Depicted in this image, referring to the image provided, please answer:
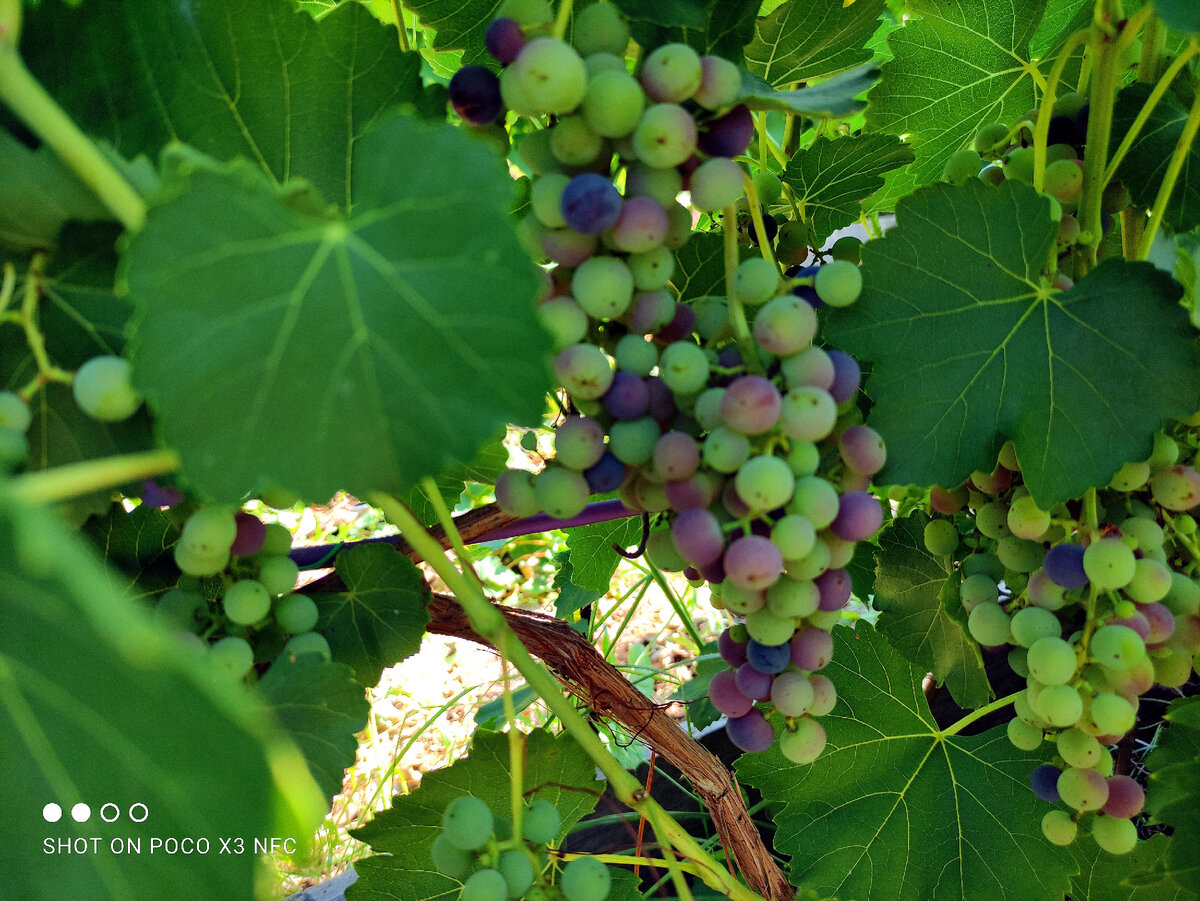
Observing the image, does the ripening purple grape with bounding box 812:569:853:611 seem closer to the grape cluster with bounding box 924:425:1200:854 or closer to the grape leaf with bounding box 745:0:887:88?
the grape cluster with bounding box 924:425:1200:854

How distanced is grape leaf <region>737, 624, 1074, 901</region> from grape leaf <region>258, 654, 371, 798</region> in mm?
446

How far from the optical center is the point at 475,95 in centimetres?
48

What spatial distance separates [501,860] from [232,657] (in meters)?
0.21

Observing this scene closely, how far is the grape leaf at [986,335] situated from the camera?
575mm

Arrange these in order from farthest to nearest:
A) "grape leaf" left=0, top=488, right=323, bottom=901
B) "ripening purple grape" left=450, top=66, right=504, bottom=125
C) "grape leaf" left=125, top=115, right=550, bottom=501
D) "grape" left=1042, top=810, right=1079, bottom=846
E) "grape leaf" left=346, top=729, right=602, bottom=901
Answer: "grape leaf" left=346, top=729, right=602, bottom=901, "grape" left=1042, top=810, right=1079, bottom=846, "ripening purple grape" left=450, top=66, right=504, bottom=125, "grape leaf" left=125, top=115, right=550, bottom=501, "grape leaf" left=0, top=488, right=323, bottom=901

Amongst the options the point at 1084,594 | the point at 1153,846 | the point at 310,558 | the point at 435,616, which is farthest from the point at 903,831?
the point at 310,558

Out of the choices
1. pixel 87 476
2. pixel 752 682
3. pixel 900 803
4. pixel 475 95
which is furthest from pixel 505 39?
pixel 900 803

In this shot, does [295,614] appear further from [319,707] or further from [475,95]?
[475,95]

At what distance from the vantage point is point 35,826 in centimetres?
33

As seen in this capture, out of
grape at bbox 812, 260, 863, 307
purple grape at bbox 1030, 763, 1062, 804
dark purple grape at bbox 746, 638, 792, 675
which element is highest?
grape at bbox 812, 260, 863, 307

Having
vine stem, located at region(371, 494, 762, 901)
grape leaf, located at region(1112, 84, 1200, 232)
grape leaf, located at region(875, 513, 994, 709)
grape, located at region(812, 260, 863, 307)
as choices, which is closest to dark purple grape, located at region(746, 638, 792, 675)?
vine stem, located at region(371, 494, 762, 901)

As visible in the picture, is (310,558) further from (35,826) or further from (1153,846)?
(1153,846)

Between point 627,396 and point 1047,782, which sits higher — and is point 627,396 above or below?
above

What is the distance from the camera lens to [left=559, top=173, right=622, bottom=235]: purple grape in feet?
1.45
